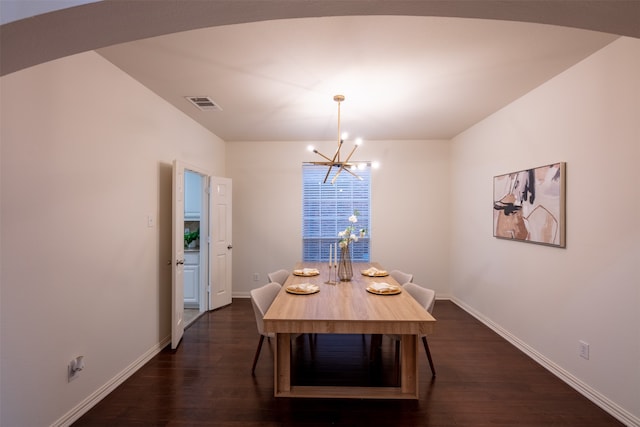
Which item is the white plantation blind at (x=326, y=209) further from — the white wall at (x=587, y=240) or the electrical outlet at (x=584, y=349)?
the electrical outlet at (x=584, y=349)

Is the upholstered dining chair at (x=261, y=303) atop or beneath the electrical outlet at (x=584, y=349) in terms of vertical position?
atop

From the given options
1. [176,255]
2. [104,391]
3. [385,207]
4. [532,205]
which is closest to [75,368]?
[104,391]

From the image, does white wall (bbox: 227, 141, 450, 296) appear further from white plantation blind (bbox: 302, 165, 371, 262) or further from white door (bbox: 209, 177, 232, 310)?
white door (bbox: 209, 177, 232, 310)

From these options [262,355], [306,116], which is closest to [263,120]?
[306,116]

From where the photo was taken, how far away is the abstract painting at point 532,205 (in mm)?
2621

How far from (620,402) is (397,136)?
385 cm

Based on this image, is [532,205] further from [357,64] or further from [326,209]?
[326,209]

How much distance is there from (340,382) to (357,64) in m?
2.66

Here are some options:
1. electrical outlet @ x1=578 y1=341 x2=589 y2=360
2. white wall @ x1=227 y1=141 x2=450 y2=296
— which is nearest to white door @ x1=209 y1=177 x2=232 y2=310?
white wall @ x1=227 y1=141 x2=450 y2=296

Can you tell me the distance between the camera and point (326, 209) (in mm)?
5105

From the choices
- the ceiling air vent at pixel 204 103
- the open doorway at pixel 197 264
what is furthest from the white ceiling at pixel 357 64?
the open doorway at pixel 197 264

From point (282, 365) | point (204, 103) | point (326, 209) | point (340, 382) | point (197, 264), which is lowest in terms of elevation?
point (340, 382)

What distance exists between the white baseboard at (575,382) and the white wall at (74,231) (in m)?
3.79

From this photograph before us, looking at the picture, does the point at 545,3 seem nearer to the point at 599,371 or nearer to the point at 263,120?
the point at 599,371
